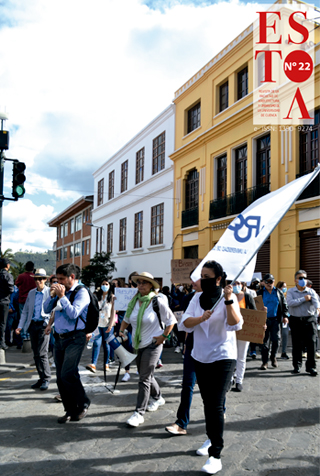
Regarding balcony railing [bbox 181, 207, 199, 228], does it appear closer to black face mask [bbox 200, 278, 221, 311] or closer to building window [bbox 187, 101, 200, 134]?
building window [bbox 187, 101, 200, 134]

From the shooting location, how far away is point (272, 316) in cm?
831

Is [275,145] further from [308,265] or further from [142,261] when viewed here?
[142,261]

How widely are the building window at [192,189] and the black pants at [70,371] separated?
16.1 m

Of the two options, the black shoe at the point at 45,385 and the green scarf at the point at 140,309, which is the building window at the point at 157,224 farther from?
the green scarf at the point at 140,309

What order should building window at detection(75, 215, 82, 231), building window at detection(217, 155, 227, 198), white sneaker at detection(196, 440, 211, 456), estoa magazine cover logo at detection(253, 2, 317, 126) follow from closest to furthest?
1. white sneaker at detection(196, 440, 211, 456)
2. estoa magazine cover logo at detection(253, 2, 317, 126)
3. building window at detection(217, 155, 227, 198)
4. building window at detection(75, 215, 82, 231)

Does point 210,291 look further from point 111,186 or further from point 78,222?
point 78,222

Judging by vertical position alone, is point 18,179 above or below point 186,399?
above

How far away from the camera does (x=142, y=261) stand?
84.7 feet

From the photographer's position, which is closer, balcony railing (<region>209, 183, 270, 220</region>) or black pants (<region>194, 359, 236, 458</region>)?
black pants (<region>194, 359, 236, 458</region>)

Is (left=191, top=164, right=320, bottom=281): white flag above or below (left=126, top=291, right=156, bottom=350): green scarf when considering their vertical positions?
above

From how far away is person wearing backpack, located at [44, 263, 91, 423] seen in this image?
4734 mm

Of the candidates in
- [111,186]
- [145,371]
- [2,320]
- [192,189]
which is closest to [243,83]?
[192,189]

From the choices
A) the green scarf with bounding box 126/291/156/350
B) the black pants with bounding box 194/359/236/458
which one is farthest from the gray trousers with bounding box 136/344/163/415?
the black pants with bounding box 194/359/236/458

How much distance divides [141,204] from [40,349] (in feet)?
68.3
